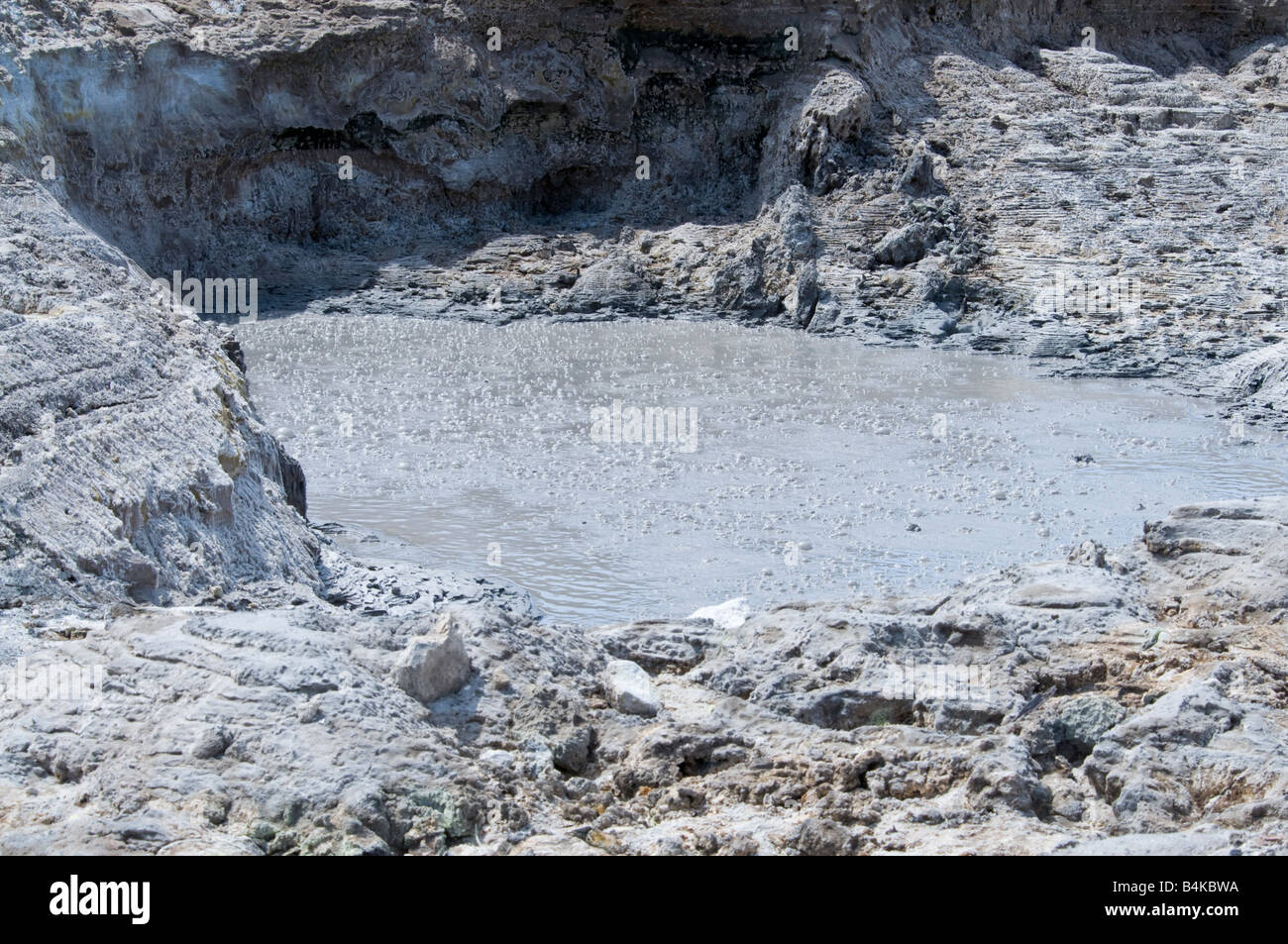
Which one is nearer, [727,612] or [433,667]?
[433,667]

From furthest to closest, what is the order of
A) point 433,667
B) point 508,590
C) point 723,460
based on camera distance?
point 723,460 → point 508,590 → point 433,667

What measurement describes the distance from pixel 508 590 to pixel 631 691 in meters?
2.52

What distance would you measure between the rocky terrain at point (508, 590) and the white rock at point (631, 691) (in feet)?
0.04

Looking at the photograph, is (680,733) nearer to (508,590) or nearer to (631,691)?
(631,691)

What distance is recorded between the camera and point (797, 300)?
15078 mm

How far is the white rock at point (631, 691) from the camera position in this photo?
157 inches

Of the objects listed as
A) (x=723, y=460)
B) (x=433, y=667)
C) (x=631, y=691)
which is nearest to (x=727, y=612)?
(x=631, y=691)

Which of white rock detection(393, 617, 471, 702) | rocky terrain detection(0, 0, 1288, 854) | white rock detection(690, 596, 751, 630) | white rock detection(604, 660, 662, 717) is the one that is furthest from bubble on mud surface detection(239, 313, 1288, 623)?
white rock detection(393, 617, 471, 702)

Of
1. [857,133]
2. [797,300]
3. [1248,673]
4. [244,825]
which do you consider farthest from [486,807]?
[857,133]

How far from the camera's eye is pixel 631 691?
13.2 feet

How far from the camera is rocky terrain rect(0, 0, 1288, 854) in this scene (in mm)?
3207

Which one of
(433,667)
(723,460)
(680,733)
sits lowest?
(723,460)

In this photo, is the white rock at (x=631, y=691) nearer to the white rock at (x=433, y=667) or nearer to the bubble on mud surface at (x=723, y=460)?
the white rock at (x=433, y=667)
